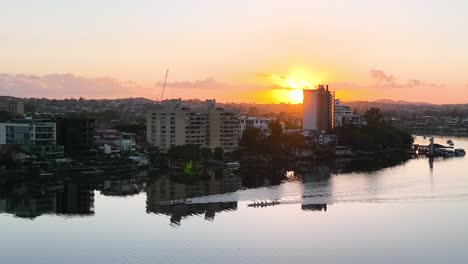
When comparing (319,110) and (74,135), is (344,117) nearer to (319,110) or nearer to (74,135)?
(319,110)

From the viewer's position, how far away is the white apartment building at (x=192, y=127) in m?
16.5

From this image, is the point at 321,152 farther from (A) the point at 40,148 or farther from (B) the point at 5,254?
(B) the point at 5,254

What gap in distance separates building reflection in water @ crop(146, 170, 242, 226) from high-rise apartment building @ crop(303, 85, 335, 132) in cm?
992

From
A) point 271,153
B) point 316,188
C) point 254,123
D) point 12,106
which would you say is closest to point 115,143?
point 271,153

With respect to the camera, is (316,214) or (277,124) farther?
(277,124)

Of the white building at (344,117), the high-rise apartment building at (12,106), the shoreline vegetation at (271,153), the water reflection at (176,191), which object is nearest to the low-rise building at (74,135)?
the shoreline vegetation at (271,153)

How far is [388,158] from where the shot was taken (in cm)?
1844

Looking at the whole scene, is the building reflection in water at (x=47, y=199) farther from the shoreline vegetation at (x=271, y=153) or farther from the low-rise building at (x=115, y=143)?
the low-rise building at (x=115, y=143)

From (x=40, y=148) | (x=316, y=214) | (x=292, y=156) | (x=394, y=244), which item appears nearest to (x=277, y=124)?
(x=292, y=156)

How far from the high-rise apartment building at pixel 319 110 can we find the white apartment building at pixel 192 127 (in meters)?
6.69

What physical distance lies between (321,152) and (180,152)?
18.3 feet

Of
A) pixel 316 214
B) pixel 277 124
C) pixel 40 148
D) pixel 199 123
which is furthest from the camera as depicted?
pixel 277 124

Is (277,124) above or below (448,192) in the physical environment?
above

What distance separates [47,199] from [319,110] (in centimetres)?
1496
